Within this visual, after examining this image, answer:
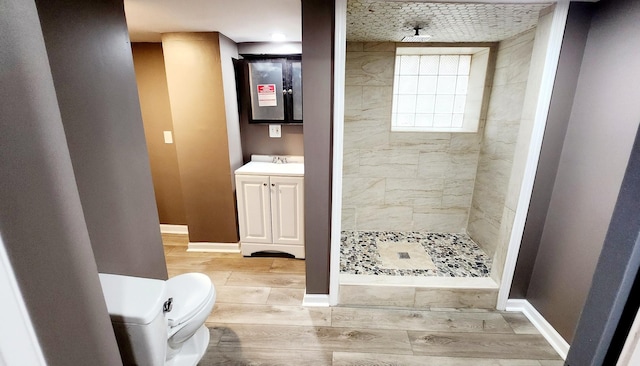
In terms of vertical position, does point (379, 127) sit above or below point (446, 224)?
above

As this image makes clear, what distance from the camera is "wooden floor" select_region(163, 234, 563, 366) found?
5.13ft

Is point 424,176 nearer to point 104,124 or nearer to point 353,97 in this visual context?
point 353,97

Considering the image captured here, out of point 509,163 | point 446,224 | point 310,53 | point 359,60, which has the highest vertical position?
point 359,60

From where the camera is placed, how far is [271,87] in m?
2.51

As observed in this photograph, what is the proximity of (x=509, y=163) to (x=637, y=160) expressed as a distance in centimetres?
220

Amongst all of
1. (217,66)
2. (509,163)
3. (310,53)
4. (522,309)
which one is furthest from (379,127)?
(522,309)

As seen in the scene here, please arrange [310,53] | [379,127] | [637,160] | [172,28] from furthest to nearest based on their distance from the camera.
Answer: [379,127]
[172,28]
[310,53]
[637,160]

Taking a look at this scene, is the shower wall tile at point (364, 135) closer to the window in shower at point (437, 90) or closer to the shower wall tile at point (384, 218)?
the window in shower at point (437, 90)

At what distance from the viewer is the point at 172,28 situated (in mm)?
2098

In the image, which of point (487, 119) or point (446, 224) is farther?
point (446, 224)

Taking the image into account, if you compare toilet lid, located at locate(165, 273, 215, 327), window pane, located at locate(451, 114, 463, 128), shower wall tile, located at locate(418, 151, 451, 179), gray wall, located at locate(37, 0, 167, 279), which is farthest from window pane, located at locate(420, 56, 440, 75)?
toilet lid, located at locate(165, 273, 215, 327)

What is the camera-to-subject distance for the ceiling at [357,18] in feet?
5.19

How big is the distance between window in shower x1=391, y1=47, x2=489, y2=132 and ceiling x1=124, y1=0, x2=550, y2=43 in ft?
1.05

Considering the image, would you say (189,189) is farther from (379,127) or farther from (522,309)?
(522,309)
